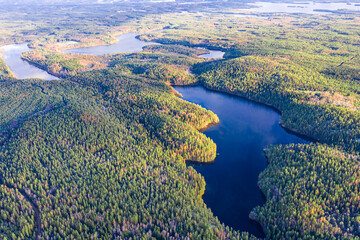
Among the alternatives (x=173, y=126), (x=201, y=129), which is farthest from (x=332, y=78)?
(x=173, y=126)

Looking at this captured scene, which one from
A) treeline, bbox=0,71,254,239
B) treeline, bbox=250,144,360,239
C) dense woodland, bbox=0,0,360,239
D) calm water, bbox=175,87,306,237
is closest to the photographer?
treeline, bbox=250,144,360,239

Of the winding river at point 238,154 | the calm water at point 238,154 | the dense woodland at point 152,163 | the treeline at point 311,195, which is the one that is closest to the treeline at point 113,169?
the dense woodland at point 152,163

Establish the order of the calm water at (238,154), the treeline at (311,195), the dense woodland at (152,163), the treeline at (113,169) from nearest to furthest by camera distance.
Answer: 1. the treeline at (311,195)
2. the treeline at (113,169)
3. the dense woodland at (152,163)
4. the calm water at (238,154)

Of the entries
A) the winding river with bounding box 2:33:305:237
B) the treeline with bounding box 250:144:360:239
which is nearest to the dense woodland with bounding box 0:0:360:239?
the treeline with bounding box 250:144:360:239

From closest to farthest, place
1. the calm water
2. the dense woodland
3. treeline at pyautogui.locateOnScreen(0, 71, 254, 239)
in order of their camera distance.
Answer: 1. treeline at pyautogui.locateOnScreen(0, 71, 254, 239)
2. the dense woodland
3. the calm water

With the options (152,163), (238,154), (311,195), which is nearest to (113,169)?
(152,163)

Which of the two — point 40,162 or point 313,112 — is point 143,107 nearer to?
point 40,162

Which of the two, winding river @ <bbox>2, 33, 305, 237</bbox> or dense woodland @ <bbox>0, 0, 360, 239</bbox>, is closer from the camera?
dense woodland @ <bbox>0, 0, 360, 239</bbox>

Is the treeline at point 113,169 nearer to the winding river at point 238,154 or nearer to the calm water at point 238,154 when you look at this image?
the winding river at point 238,154

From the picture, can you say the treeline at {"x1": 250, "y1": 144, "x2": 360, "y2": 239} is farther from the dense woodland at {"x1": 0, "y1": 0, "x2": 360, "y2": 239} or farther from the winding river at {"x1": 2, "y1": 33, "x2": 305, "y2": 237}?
the winding river at {"x1": 2, "y1": 33, "x2": 305, "y2": 237}
